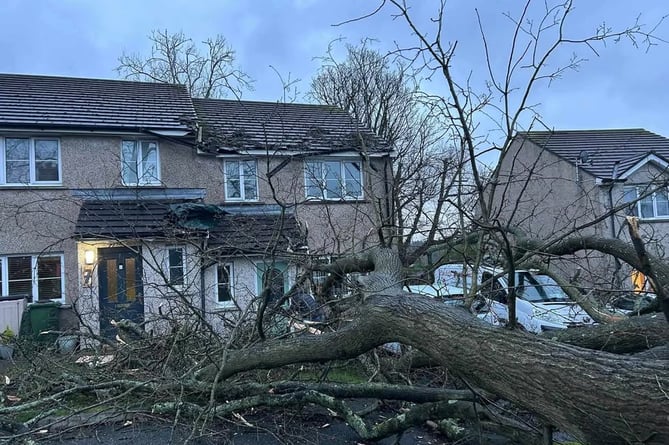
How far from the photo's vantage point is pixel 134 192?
1231cm

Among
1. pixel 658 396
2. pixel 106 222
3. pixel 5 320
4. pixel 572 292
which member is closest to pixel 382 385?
pixel 572 292

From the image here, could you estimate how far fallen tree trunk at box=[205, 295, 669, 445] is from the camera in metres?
2.20

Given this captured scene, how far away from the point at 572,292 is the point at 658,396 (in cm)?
364

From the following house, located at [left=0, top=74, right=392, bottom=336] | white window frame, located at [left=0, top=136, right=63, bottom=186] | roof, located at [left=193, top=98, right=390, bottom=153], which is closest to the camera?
house, located at [left=0, top=74, right=392, bottom=336]

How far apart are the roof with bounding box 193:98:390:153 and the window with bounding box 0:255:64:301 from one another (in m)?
4.72

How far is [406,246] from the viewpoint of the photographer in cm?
624

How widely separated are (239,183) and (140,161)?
259cm

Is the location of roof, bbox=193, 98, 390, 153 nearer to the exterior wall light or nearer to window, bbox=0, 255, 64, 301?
the exterior wall light

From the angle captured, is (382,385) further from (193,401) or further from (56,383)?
(56,383)

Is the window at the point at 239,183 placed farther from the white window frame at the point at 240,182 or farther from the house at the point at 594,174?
the house at the point at 594,174

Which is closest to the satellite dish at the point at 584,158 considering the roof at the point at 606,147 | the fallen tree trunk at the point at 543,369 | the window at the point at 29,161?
the roof at the point at 606,147

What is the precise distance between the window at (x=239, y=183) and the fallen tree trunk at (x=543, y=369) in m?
10.3

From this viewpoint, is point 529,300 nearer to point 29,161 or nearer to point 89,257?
point 89,257

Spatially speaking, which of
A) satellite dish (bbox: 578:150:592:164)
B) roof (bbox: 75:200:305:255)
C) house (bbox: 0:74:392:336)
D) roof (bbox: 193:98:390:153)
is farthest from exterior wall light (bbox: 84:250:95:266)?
satellite dish (bbox: 578:150:592:164)
